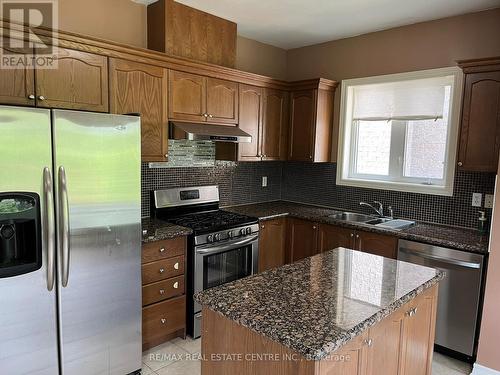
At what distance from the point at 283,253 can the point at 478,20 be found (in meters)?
2.73

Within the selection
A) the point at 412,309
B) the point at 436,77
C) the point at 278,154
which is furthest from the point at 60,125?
the point at 436,77

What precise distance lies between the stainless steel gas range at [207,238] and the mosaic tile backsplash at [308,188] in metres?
0.12

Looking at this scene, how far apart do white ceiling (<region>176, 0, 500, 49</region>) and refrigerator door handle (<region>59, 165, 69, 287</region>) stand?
189cm

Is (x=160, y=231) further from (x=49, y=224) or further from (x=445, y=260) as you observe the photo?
(x=445, y=260)

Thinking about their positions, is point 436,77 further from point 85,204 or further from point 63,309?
point 63,309

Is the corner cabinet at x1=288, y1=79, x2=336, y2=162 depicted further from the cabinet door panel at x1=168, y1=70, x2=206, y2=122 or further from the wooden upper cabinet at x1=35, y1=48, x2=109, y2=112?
the wooden upper cabinet at x1=35, y1=48, x2=109, y2=112

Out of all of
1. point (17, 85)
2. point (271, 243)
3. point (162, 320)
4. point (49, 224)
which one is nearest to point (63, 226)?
point (49, 224)

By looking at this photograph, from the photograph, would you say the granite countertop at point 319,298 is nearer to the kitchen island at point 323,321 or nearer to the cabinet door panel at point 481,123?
the kitchen island at point 323,321

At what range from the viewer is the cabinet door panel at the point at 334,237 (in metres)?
3.28

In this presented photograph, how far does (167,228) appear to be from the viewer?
2.83 metres

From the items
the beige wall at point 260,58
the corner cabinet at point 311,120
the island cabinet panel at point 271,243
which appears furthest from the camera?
the beige wall at point 260,58

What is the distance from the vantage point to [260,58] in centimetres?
412

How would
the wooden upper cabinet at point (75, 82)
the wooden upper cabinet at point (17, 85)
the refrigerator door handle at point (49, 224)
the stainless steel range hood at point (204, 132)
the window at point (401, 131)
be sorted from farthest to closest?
the window at point (401, 131), the stainless steel range hood at point (204, 132), the wooden upper cabinet at point (75, 82), the wooden upper cabinet at point (17, 85), the refrigerator door handle at point (49, 224)

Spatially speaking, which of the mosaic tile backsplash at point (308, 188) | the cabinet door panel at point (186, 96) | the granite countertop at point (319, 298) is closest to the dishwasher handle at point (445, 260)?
the mosaic tile backsplash at point (308, 188)
